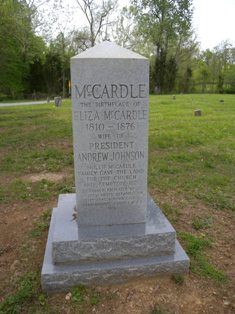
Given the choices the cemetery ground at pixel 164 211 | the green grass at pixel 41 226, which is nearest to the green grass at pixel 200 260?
the cemetery ground at pixel 164 211

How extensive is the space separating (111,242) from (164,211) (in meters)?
1.61

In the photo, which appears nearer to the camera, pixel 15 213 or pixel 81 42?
pixel 15 213

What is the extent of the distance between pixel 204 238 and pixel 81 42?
38.2 metres

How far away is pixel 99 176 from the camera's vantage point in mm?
3289

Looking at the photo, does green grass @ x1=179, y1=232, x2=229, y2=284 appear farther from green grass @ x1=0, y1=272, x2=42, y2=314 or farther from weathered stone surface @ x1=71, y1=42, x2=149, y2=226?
green grass @ x1=0, y1=272, x2=42, y2=314

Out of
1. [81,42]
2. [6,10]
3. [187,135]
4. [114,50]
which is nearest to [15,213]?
[114,50]

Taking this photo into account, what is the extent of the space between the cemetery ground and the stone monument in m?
0.19

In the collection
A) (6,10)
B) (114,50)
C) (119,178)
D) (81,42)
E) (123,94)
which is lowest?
(119,178)

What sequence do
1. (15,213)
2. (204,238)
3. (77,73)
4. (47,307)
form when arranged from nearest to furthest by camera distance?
1. (47,307)
2. (77,73)
3. (204,238)
4. (15,213)

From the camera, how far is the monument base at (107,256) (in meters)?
2.93

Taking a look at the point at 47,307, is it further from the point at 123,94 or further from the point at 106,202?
the point at 123,94

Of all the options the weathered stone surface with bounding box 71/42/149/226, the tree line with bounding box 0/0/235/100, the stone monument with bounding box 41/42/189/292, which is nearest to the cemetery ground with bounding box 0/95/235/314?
the stone monument with bounding box 41/42/189/292

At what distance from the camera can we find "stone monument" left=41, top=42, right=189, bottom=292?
9.64 ft

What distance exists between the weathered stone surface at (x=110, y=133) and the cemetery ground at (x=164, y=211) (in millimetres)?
770
